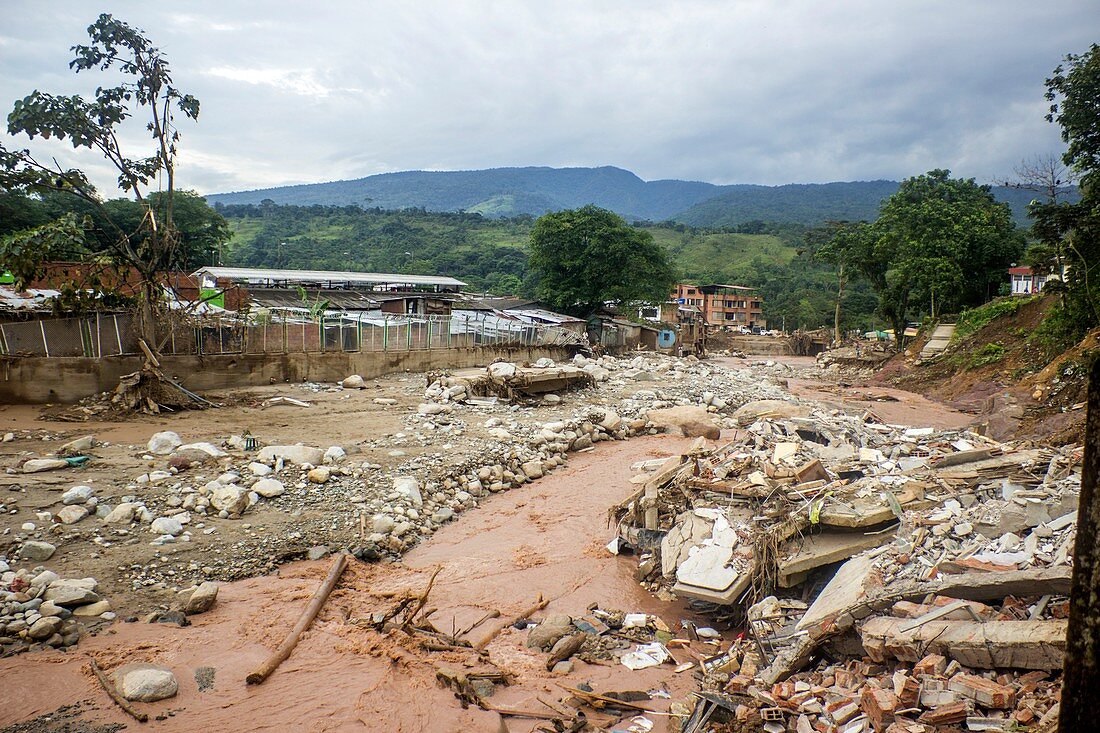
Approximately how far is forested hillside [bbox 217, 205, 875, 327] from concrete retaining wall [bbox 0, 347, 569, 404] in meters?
23.5

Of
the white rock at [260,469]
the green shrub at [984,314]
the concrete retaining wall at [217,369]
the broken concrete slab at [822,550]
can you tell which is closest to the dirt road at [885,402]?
the green shrub at [984,314]

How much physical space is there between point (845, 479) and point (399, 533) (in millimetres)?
5995

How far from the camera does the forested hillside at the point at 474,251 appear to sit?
5738 centimetres

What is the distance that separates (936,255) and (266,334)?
26.8 meters

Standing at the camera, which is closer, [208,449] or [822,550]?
[822,550]

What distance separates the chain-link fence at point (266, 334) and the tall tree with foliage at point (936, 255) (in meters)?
16.9

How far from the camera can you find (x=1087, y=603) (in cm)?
231

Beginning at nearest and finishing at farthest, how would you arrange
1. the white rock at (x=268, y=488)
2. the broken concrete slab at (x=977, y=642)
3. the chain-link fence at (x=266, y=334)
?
the broken concrete slab at (x=977, y=642), the white rock at (x=268, y=488), the chain-link fence at (x=266, y=334)

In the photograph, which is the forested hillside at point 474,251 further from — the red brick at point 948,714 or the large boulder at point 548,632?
the red brick at point 948,714

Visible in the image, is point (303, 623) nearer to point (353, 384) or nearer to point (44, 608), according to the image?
point (44, 608)

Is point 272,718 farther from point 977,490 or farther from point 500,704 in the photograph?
point 977,490

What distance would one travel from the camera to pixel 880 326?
52.5 meters

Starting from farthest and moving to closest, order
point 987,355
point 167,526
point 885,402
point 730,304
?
point 730,304 → point 987,355 → point 885,402 → point 167,526

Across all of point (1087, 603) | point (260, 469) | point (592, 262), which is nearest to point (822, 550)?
point (1087, 603)
